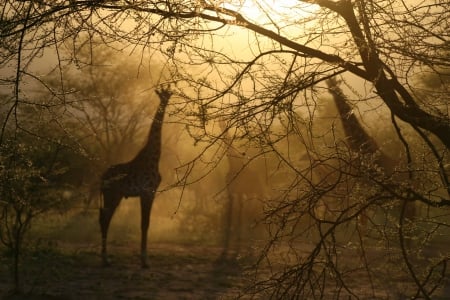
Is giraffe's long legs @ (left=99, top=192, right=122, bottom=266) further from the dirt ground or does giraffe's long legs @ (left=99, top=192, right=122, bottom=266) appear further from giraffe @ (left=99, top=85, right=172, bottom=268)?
the dirt ground

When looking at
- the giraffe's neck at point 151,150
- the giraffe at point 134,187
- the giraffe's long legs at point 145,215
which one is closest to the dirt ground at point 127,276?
the giraffe's long legs at point 145,215

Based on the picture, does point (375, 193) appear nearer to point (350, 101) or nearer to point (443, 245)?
point (350, 101)

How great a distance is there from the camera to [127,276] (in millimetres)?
8875

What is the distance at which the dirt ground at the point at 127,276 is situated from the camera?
7.69 m

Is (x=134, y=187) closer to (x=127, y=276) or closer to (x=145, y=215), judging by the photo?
(x=145, y=215)

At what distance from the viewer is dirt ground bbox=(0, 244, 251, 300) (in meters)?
7.69

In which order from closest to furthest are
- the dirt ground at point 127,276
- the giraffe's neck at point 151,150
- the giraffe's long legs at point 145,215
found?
1. the dirt ground at point 127,276
2. the giraffe's long legs at point 145,215
3. the giraffe's neck at point 151,150

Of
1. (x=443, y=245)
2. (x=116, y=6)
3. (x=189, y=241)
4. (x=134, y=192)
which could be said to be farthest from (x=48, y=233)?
(x=116, y=6)

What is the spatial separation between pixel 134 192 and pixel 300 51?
6930mm

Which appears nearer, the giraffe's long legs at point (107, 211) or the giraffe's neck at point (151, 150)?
the giraffe's long legs at point (107, 211)

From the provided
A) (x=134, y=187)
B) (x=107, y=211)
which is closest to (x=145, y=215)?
(x=134, y=187)

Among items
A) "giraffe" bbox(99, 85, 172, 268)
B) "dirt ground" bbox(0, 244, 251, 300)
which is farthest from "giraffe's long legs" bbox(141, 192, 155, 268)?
"dirt ground" bbox(0, 244, 251, 300)

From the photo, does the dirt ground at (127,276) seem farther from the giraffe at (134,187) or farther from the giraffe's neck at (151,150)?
the giraffe's neck at (151,150)

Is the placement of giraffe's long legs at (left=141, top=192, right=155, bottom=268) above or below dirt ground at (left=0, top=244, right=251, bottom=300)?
above
